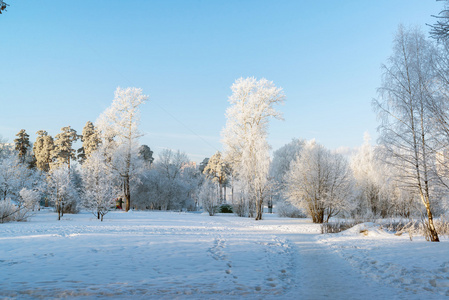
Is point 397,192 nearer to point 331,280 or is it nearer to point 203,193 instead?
point 203,193

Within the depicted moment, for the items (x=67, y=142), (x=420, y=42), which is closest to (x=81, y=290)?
(x=420, y=42)

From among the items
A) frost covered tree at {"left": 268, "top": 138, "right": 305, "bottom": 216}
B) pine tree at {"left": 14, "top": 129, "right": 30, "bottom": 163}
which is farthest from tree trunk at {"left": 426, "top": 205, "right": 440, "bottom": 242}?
pine tree at {"left": 14, "top": 129, "right": 30, "bottom": 163}

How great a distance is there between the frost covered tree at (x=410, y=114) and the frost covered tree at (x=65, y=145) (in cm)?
Answer: 4605

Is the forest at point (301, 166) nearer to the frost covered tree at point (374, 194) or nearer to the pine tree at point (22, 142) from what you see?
the frost covered tree at point (374, 194)

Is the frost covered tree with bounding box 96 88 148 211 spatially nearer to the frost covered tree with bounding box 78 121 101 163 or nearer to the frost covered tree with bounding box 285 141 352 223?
the frost covered tree with bounding box 78 121 101 163

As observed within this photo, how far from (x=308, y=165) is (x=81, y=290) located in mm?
21031

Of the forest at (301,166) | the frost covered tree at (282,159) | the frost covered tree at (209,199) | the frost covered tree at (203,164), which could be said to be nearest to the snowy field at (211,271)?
the forest at (301,166)

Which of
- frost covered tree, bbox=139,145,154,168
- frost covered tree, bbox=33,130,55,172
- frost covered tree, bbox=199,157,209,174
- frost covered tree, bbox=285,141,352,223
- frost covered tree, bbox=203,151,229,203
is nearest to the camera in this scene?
frost covered tree, bbox=285,141,352,223

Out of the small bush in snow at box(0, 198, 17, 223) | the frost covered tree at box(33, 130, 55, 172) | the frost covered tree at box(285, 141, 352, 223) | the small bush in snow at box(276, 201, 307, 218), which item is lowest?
the small bush in snow at box(276, 201, 307, 218)

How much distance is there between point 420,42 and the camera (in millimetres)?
10945

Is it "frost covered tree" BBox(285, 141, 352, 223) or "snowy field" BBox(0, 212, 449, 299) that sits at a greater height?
"frost covered tree" BBox(285, 141, 352, 223)

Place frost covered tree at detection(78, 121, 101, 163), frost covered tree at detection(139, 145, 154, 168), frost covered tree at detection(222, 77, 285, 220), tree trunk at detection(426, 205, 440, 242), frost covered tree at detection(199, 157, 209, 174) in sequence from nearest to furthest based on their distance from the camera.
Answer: tree trunk at detection(426, 205, 440, 242) → frost covered tree at detection(222, 77, 285, 220) → frost covered tree at detection(78, 121, 101, 163) → frost covered tree at detection(139, 145, 154, 168) → frost covered tree at detection(199, 157, 209, 174)

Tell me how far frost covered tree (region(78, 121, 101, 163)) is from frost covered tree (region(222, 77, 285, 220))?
72.4 feet

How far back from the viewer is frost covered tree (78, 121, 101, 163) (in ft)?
136
